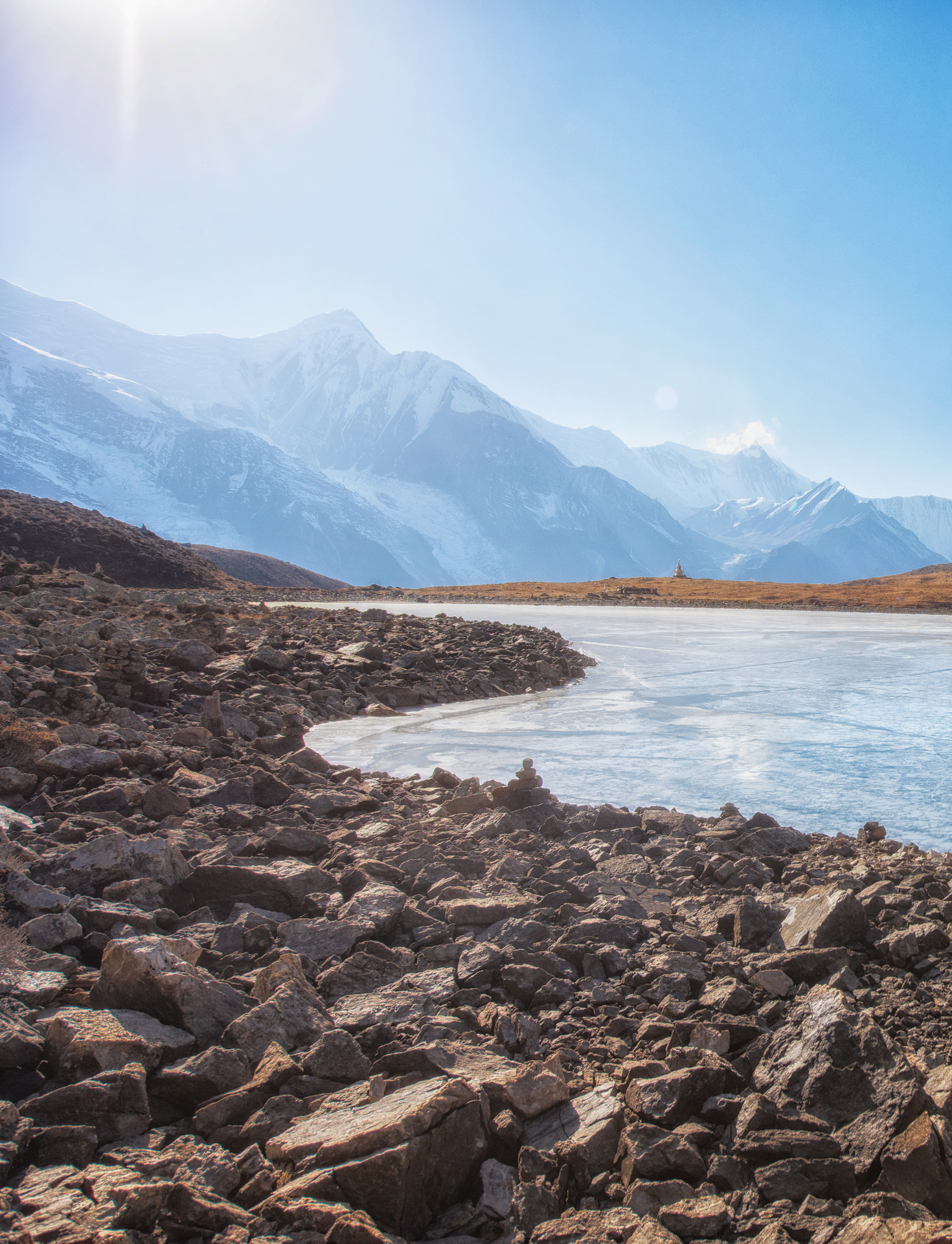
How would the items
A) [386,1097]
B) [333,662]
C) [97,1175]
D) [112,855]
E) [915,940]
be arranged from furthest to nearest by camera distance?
[333,662]
[112,855]
[915,940]
[386,1097]
[97,1175]

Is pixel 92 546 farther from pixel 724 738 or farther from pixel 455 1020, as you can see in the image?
pixel 455 1020

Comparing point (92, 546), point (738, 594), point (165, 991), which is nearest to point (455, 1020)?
point (165, 991)

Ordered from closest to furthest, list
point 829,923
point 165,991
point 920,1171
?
1. point 920,1171
2. point 165,991
3. point 829,923

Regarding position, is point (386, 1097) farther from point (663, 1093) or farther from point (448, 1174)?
point (663, 1093)

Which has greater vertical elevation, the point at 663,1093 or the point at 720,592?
the point at 720,592

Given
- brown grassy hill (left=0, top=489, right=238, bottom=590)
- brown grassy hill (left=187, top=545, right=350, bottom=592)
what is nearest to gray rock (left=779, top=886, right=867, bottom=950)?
brown grassy hill (left=0, top=489, right=238, bottom=590)

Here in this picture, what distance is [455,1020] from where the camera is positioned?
14.0 feet

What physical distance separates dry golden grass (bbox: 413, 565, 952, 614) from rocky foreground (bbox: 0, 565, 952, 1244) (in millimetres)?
62963

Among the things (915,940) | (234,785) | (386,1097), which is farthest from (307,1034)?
(234,785)

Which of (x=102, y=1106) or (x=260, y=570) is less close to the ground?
(x=260, y=570)

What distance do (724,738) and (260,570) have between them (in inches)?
4511

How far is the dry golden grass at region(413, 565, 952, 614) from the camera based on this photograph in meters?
71.2

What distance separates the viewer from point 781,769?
1134cm

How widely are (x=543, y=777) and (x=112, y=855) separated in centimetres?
631
